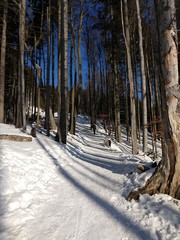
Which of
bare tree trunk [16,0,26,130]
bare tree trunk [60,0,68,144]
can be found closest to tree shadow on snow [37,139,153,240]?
bare tree trunk [60,0,68,144]

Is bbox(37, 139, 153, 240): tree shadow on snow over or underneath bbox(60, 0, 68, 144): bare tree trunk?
underneath

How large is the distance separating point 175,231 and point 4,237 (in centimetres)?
215

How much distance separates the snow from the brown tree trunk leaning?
0.21 metres

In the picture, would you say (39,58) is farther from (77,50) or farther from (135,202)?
(135,202)

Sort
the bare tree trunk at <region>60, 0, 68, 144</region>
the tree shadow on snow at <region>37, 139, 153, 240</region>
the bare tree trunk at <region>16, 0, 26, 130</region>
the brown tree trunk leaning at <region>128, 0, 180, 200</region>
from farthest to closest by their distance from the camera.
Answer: the bare tree trunk at <region>16, 0, 26, 130</region>
the bare tree trunk at <region>60, 0, 68, 144</region>
the brown tree trunk leaning at <region>128, 0, 180, 200</region>
the tree shadow on snow at <region>37, 139, 153, 240</region>

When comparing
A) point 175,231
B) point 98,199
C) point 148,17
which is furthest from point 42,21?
point 175,231

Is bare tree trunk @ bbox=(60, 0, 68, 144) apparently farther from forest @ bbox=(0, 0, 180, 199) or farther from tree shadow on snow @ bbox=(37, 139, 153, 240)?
tree shadow on snow @ bbox=(37, 139, 153, 240)

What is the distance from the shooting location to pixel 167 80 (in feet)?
9.77

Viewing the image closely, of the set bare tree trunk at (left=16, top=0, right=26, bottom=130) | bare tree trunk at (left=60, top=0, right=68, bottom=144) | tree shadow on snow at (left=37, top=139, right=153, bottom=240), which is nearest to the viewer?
tree shadow on snow at (left=37, top=139, right=153, bottom=240)

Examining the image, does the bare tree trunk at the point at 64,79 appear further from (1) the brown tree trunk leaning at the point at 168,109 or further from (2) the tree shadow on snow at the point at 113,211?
(1) the brown tree trunk leaning at the point at 168,109

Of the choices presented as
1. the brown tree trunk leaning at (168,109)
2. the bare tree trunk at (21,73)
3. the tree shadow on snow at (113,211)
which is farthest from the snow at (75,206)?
the bare tree trunk at (21,73)

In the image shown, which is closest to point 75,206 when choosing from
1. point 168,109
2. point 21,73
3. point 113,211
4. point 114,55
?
point 113,211

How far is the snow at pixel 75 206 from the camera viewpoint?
7.32 feet

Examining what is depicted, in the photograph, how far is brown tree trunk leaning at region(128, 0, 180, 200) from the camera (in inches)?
111
